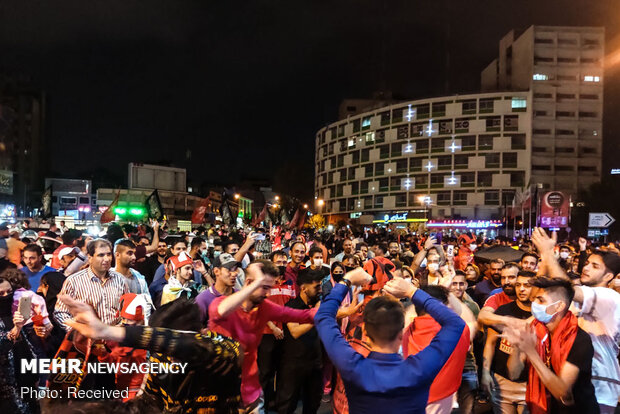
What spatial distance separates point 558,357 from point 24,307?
428cm

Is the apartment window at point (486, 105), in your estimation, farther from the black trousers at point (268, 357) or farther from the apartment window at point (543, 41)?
the black trousers at point (268, 357)

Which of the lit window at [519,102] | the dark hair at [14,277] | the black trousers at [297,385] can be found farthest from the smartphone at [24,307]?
the lit window at [519,102]

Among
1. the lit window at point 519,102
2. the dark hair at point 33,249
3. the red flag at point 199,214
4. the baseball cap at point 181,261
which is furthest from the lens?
the lit window at point 519,102

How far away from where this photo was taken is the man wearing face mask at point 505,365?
4039mm

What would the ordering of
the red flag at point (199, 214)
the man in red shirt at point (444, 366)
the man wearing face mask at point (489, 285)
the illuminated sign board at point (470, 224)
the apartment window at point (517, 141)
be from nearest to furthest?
the man in red shirt at point (444, 366), the man wearing face mask at point (489, 285), the red flag at point (199, 214), the illuminated sign board at point (470, 224), the apartment window at point (517, 141)

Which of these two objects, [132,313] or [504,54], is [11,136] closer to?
[504,54]

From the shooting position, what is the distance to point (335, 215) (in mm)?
75562

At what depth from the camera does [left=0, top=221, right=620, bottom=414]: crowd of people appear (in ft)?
8.22

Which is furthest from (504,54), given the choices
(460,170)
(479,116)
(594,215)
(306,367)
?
(306,367)

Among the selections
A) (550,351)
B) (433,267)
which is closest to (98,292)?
(550,351)

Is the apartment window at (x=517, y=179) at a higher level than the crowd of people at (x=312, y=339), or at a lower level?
higher

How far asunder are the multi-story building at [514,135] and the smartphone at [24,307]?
58707 mm

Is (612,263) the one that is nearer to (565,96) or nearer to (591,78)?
(565,96)

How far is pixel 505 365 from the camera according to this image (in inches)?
164
